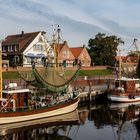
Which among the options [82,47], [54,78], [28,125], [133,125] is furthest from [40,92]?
[82,47]

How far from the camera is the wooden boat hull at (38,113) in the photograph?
149ft

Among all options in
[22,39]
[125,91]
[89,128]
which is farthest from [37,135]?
[22,39]

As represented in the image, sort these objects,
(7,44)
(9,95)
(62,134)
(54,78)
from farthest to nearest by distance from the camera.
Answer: (7,44) < (54,78) < (9,95) < (62,134)

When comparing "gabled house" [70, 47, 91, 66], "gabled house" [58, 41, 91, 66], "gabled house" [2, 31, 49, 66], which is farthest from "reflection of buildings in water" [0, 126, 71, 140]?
"gabled house" [70, 47, 91, 66]

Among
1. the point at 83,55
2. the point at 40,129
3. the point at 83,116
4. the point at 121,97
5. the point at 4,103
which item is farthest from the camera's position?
the point at 83,55

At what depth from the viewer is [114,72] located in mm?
105062

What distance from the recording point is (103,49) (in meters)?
119

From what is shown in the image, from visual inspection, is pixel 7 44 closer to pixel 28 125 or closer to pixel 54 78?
pixel 54 78

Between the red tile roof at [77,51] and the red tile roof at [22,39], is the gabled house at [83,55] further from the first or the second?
the red tile roof at [22,39]

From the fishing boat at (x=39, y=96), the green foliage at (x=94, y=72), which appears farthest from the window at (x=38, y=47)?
the fishing boat at (x=39, y=96)

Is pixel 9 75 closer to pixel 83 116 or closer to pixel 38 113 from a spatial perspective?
pixel 83 116

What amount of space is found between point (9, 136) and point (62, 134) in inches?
239

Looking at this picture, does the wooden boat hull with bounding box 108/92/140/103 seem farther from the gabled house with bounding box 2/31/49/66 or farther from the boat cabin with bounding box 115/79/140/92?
the gabled house with bounding box 2/31/49/66

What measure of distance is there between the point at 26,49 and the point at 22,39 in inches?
224
